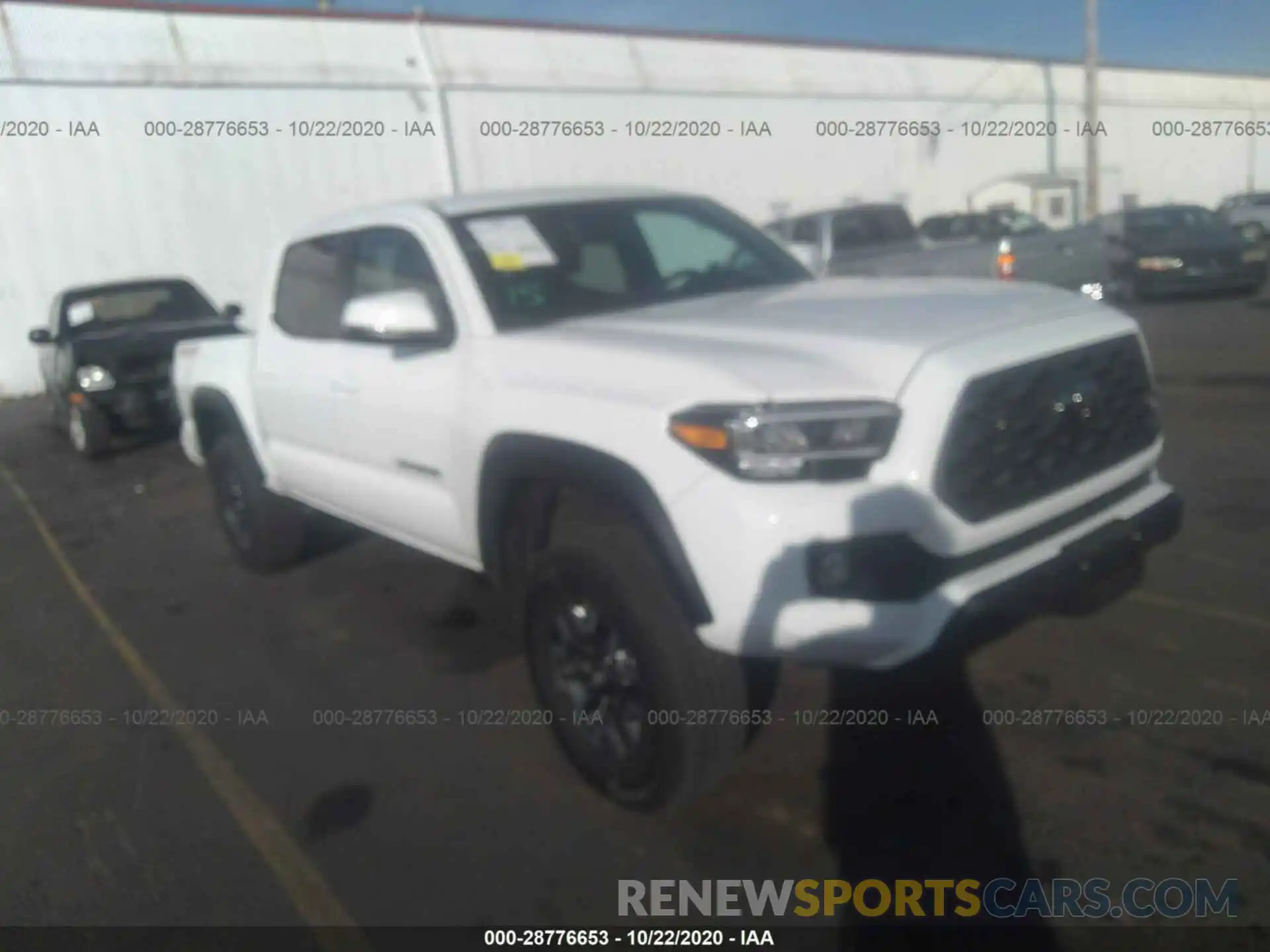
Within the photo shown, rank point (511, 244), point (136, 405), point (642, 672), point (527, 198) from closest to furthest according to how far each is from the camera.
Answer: point (642, 672), point (511, 244), point (527, 198), point (136, 405)

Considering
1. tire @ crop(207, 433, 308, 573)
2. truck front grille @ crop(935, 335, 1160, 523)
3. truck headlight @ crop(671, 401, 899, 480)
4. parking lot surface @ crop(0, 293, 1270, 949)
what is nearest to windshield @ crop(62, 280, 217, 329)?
tire @ crop(207, 433, 308, 573)

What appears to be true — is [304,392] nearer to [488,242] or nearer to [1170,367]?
[488,242]

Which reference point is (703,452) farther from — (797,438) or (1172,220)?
(1172,220)

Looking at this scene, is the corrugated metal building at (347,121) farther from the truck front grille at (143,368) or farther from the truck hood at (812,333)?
the truck hood at (812,333)

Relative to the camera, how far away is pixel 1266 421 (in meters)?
7.46

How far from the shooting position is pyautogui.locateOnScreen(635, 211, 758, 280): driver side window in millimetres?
4578

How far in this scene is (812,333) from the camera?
10.9 feet

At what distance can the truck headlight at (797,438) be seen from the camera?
9.55 feet

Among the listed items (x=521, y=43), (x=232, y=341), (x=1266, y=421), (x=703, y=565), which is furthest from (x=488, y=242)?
(x=521, y=43)

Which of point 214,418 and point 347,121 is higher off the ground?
point 347,121

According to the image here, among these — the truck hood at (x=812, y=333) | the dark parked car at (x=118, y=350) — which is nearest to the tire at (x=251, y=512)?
the truck hood at (x=812, y=333)

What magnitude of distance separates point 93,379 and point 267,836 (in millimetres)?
7950

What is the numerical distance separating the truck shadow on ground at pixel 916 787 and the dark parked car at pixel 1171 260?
39.0 feet

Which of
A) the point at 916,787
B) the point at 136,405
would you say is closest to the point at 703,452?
the point at 916,787
